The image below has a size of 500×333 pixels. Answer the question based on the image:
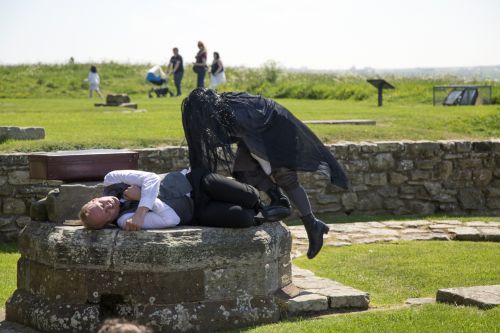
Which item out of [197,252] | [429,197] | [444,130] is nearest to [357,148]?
[429,197]

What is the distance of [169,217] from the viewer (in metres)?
6.91

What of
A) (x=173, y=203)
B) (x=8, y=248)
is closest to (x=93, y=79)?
(x=8, y=248)

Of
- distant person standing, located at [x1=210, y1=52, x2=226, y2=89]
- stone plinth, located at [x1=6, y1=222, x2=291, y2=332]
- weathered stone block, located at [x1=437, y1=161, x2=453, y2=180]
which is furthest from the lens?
distant person standing, located at [x1=210, y1=52, x2=226, y2=89]

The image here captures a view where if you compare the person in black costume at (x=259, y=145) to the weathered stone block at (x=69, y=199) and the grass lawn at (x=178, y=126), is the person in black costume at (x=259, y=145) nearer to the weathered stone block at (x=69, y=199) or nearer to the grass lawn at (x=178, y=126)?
the weathered stone block at (x=69, y=199)

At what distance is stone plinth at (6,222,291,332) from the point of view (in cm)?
664

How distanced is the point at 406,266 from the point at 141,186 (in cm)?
362

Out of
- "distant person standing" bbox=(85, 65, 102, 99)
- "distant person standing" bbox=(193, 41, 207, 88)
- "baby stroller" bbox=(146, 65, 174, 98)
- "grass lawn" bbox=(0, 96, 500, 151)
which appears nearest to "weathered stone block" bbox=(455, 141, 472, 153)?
"grass lawn" bbox=(0, 96, 500, 151)

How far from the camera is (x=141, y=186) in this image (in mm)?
6852

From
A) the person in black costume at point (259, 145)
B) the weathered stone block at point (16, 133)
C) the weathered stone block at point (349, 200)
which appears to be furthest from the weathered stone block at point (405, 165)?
the person in black costume at point (259, 145)

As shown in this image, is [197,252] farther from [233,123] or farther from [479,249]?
[479,249]

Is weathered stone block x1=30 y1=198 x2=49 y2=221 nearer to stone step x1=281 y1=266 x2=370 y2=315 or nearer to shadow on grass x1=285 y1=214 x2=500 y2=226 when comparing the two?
stone step x1=281 y1=266 x2=370 y2=315

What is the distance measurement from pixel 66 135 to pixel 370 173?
15.8 feet

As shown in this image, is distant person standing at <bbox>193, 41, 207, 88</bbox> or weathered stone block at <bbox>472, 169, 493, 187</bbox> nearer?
weathered stone block at <bbox>472, 169, 493, 187</bbox>

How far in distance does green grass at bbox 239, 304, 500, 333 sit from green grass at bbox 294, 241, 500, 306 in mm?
749
